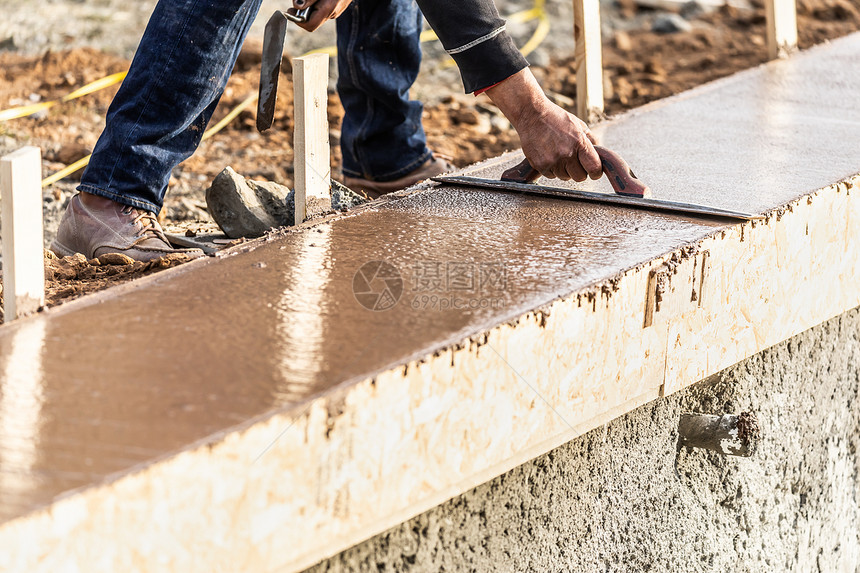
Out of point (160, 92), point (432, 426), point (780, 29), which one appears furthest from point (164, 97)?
point (780, 29)

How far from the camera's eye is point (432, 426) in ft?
4.31

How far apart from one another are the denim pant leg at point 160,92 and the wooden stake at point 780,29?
244 centimetres

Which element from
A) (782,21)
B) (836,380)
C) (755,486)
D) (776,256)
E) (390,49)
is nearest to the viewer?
(776,256)

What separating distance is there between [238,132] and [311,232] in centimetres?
227

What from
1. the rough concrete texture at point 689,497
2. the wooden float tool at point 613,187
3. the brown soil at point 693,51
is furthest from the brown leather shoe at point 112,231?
the brown soil at point 693,51

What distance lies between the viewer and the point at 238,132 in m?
4.03

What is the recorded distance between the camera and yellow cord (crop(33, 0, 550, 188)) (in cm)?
319

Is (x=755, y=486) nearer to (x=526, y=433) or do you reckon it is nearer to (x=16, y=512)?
(x=526, y=433)

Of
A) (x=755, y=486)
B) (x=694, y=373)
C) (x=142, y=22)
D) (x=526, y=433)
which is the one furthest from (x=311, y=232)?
(x=142, y=22)

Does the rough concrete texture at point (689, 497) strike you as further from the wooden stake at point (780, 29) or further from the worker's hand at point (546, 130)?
the wooden stake at point (780, 29)

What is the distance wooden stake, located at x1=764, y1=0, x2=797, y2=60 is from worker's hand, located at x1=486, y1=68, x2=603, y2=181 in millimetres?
2050

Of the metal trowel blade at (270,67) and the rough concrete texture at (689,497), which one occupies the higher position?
the metal trowel blade at (270,67)

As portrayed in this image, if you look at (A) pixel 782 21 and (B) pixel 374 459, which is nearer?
(B) pixel 374 459

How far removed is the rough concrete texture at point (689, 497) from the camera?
1598 mm
